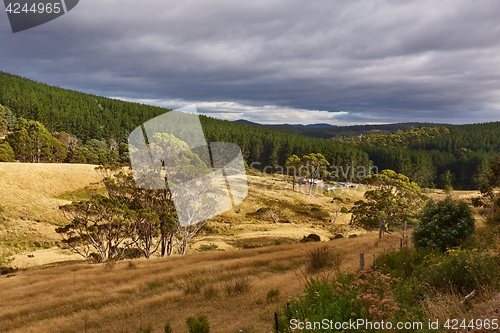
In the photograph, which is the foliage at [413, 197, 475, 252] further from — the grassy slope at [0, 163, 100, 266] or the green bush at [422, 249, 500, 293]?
the grassy slope at [0, 163, 100, 266]

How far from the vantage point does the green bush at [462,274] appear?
7742 mm

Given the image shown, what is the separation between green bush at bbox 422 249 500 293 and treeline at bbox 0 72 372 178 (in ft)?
316

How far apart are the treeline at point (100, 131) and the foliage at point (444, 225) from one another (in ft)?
305

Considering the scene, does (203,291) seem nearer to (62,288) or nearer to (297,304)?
(297,304)

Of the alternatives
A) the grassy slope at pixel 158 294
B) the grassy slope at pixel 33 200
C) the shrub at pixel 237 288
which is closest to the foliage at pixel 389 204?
the grassy slope at pixel 158 294

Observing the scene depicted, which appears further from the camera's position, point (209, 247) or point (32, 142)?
point (32, 142)

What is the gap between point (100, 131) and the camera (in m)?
122

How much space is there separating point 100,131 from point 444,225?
128450 mm

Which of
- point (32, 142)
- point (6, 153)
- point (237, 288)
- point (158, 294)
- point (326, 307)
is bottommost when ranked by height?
point (158, 294)

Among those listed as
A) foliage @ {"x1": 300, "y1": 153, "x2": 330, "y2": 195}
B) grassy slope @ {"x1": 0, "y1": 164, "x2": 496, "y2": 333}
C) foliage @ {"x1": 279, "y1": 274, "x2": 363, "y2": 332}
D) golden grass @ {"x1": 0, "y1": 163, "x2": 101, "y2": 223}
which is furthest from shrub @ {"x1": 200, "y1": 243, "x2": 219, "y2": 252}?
foliage @ {"x1": 300, "y1": 153, "x2": 330, "y2": 195}

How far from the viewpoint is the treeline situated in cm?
10682

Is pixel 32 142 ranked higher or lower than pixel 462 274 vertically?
higher

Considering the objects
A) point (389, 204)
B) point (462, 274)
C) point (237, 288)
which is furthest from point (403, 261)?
point (389, 204)

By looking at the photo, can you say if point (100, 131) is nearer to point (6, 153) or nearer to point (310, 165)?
point (6, 153)
